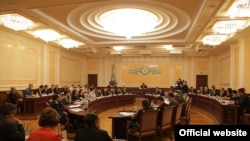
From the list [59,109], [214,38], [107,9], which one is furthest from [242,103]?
[59,109]

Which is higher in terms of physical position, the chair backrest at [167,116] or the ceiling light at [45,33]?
the ceiling light at [45,33]

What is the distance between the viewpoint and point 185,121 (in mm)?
6762

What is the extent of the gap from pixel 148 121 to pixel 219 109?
14.1ft

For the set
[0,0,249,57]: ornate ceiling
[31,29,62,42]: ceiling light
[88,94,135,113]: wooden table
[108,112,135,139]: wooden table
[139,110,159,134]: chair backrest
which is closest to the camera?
[139,110,159,134]: chair backrest

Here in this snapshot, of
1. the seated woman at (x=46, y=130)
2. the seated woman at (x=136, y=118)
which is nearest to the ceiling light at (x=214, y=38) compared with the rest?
the seated woman at (x=136, y=118)

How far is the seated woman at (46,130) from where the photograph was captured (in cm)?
212

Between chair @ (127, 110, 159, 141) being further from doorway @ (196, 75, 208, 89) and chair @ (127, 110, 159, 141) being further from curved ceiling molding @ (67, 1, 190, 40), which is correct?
doorway @ (196, 75, 208, 89)

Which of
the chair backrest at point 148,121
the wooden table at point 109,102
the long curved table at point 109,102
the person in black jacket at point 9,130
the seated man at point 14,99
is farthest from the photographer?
the wooden table at point 109,102

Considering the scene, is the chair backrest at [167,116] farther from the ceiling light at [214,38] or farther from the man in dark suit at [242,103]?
the ceiling light at [214,38]

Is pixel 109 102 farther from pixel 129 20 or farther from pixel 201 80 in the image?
pixel 201 80

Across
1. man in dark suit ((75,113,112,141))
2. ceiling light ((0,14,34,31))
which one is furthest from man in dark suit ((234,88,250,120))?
ceiling light ((0,14,34,31))

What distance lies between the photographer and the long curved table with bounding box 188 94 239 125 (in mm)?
7191

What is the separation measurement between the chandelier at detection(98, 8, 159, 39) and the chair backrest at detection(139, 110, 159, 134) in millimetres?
3679

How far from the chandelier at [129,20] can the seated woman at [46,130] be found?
5.34m
